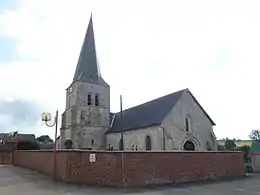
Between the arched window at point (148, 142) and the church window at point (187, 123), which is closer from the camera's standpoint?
the arched window at point (148, 142)

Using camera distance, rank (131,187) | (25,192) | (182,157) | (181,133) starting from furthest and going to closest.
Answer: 1. (181,133)
2. (182,157)
3. (131,187)
4. (25,192)

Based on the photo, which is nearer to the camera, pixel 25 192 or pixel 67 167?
pixel 25 192

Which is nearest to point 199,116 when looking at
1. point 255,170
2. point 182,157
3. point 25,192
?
point 255,170

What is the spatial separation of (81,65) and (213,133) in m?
23.6

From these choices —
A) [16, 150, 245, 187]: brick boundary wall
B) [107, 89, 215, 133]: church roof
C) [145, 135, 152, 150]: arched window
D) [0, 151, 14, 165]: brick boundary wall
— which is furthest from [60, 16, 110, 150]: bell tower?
[16, 150, 245, 187]: brick boundary wall

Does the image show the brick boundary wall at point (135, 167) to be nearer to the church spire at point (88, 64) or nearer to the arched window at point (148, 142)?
the arched window at point (148, 142)

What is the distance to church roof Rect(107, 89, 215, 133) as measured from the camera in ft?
107

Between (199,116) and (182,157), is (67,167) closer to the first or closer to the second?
(182,157)

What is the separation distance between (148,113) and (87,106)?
39.8ft

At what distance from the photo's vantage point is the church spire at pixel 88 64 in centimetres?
4583

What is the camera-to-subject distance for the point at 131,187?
1525cm

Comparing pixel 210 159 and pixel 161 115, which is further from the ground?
pixel 161 115

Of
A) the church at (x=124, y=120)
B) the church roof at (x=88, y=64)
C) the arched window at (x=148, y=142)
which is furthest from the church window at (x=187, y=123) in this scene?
the church roof at (x=88, y=64)

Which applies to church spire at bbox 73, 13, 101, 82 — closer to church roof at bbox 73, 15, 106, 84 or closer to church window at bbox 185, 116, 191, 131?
church roof at bbox 73, 15, 106, 84
